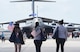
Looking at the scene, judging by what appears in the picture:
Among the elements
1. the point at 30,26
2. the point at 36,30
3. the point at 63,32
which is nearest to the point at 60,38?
the point at 63,32

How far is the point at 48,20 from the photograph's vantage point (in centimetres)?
6612

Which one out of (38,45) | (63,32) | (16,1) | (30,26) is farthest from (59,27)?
(16,1)

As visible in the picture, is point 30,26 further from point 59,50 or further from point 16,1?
point 59,50

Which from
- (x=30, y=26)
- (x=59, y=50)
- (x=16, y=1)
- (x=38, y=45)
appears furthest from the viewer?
(x=16, y=1)

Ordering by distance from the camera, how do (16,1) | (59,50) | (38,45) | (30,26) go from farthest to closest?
(16,1) < (30,26) < (59,50) < (38,45)

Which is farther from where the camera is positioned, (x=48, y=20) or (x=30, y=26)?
(x=48, y=20)

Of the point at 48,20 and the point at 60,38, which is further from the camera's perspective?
the point at 48,20

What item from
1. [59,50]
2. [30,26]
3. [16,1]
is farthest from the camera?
[16,1]

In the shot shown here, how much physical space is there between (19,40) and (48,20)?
5120 centimetres

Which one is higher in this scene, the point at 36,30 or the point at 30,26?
the point at 36,30

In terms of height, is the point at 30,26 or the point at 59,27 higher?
the point at 59,27

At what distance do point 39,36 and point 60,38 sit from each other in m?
1.15

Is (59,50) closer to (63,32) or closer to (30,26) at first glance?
(63,32)

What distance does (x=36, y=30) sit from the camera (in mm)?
14938
